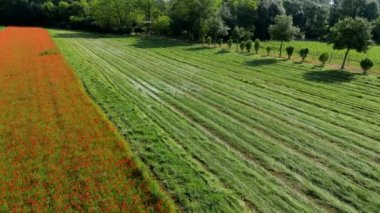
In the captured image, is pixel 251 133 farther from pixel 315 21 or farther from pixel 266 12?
pixel 315 21

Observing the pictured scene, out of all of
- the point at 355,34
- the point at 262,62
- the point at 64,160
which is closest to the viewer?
the point at 64,160

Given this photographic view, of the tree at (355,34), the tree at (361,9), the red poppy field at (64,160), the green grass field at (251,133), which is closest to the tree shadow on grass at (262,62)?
the green grass field at (251,133)

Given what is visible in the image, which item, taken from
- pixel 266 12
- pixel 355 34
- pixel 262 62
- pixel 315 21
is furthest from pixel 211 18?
pixel 315 21

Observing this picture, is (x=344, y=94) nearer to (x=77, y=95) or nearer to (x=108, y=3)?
Result: (x=77, y=95)

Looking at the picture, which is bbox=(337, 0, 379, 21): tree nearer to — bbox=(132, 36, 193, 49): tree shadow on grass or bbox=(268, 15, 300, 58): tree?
bbox=(268, 15, 300, 58): tree

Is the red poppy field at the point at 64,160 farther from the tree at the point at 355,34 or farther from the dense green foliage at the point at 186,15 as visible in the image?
the dense green foliage at the point at 186,15
